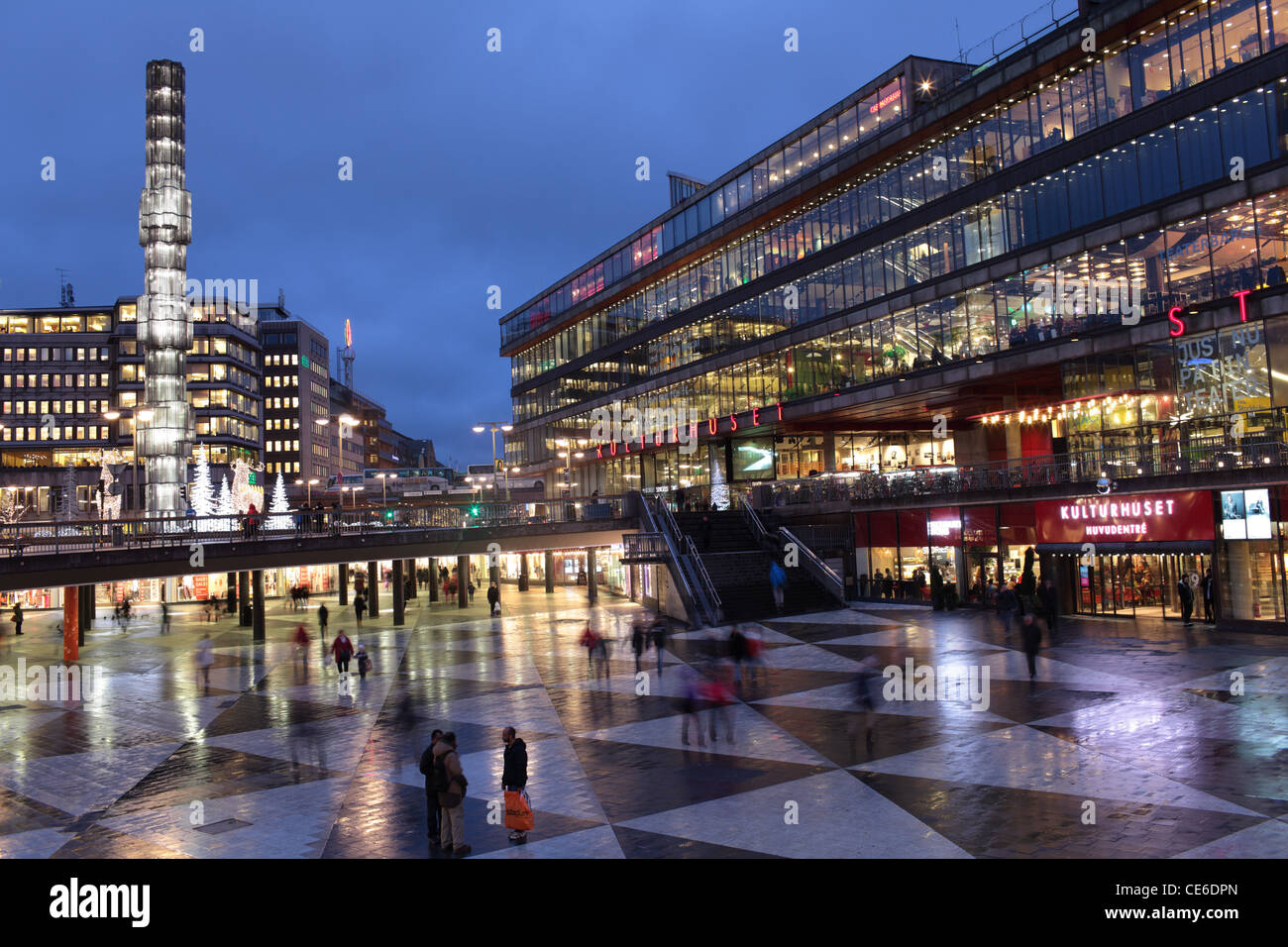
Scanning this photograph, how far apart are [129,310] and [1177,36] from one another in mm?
115318

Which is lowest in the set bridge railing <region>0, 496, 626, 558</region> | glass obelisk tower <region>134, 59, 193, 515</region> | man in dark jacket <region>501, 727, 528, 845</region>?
man in dark jacket <region>501, 727, 528, 845</region>

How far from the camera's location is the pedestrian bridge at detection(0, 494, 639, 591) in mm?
28797

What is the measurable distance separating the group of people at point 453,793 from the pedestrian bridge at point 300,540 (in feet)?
68.2

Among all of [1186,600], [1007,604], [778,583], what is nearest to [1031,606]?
[1186,600]

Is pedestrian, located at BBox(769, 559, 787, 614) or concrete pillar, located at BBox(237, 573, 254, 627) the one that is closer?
pedestrian, located at BBox(769, 559, 787, 614)

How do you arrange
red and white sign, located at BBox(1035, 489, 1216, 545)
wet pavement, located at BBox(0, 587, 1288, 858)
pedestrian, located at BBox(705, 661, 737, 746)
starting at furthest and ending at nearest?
red and white sign, located at BBox(1035, 489, 1216, 545) → pedestrian, located at BBox(705, 661, 737, 746) → wet pavement, located at BBox(0, 587, 1288, 858)

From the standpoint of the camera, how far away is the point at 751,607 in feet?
124

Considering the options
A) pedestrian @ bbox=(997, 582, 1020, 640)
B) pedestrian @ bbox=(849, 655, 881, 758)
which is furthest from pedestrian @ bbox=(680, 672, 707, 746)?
pedestrian @ bbox=(997, 582, 1020, 640)

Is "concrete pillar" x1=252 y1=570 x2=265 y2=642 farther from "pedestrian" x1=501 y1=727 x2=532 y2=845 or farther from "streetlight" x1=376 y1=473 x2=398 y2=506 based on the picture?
"pedestrian" x1=501 y1=727 x2=532 y2=845

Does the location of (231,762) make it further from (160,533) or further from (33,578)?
(160,533)

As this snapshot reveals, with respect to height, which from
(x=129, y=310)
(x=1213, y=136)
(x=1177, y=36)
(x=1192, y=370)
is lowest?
(x=1192, y=370)

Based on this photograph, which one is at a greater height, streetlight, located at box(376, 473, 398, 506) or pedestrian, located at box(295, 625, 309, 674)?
streetlight, located at box(376, 473, 398, 506)

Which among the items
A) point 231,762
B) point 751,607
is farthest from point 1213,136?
point 231,762

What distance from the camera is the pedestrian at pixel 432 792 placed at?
490 inches
